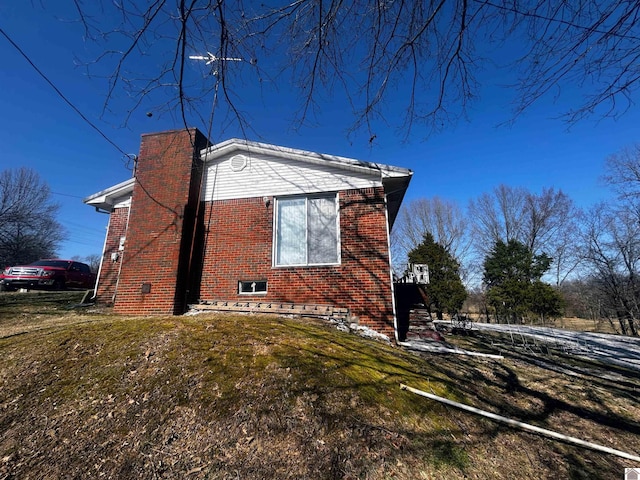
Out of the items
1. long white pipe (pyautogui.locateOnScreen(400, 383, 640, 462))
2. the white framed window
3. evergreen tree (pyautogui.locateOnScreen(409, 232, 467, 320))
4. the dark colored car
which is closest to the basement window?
the white framed window

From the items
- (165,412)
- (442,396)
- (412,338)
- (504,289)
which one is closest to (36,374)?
(165,412)

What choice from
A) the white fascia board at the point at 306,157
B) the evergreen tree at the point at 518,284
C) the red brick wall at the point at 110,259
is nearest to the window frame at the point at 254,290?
the white fascia board at the point at 306,157

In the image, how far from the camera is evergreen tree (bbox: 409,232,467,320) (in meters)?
20.0

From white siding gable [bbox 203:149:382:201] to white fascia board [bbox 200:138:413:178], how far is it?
0.08 meters

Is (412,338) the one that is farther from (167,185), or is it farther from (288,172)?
(167,185)

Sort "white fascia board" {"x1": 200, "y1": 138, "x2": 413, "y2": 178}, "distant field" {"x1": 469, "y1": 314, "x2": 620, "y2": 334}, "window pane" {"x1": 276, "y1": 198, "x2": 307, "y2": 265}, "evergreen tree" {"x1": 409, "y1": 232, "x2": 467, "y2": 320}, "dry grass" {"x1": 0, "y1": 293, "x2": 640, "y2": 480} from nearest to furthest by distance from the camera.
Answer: "dry grass" {"x1": 0, "y1": 293, "x2": 640, "y2": 480}
"white fascia board" {"x1": 200, "y1": 138, "x2": 413, "y2": 178}
"window pane" {"x1": 276, "y1": 198, "x2": 307, "y2": 265}
"evergreen tree" {"x1": 409, "y1": 232, "x2": 467, "y2": 320}
"distant field" {"x1": 469, "y1": 314, "x2": 620, "y2": 334}

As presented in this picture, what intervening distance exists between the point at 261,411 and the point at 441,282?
797 inches

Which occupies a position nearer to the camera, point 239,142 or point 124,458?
point 124,458

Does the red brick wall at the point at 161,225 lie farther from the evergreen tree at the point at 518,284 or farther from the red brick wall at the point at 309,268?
the evergreen tree at the point at 518,284

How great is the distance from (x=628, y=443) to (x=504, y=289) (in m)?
21.1

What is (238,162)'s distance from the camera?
841 centimetres

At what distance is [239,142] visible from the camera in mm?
8133

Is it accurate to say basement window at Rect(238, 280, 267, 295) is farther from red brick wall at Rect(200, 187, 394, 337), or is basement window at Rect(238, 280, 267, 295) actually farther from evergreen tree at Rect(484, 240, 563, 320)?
evergreen tree at Rect(484, 240, 563, 320)

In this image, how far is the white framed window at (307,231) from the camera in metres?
7.48
